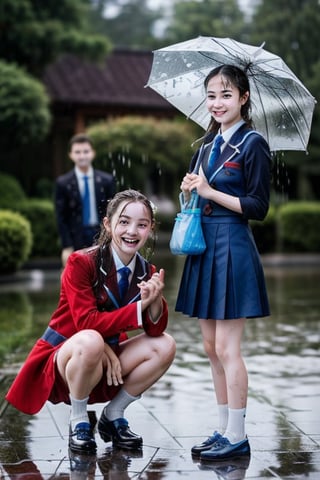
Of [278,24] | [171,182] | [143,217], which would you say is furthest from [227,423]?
[171,182]

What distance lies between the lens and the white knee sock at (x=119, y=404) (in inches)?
192

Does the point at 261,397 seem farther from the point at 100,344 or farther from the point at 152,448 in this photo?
the point at 100,344

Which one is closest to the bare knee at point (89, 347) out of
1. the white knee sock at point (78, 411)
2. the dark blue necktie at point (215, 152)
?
the white knee sock at point (78, 411)

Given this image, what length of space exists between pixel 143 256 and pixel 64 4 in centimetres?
1728

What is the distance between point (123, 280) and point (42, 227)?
1449 cm

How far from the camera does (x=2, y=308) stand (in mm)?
11578

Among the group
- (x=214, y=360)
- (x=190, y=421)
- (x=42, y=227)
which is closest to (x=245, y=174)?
(x=214, y=360)

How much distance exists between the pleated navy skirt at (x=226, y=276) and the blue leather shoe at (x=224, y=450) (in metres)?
0.62

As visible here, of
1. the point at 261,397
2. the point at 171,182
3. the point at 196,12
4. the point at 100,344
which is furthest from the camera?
the point at 196,12

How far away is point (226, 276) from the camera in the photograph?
459 centimetres

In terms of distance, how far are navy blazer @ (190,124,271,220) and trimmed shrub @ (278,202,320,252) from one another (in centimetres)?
1696

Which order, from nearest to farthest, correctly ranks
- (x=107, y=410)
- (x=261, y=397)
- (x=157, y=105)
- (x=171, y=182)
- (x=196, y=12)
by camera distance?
(x=107, y=410) < (x=261, y=397) < (x=157, y=105) < (x=171, y=182) < (x=196, y=12)

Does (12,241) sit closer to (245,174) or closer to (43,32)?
(43,32)

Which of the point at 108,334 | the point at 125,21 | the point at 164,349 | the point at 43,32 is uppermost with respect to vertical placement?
the point at 125,21
